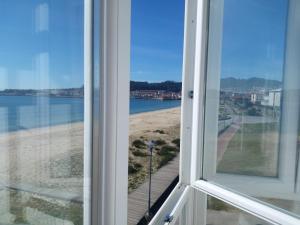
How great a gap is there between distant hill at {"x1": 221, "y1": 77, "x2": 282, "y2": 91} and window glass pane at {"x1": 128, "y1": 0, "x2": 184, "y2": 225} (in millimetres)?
446

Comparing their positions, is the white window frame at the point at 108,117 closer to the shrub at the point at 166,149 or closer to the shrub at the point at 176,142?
the shrub at the point at 166,149

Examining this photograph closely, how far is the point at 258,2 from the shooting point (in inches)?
60.0

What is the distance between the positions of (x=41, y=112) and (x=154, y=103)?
41.7 inches

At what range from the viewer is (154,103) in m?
1.70

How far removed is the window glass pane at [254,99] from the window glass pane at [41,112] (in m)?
1.10

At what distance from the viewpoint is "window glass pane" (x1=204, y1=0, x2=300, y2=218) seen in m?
Answer: 1.46

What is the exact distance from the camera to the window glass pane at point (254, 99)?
1459mm

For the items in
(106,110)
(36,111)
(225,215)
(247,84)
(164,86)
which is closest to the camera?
(36,111)

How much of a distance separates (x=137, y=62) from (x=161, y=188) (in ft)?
3.05

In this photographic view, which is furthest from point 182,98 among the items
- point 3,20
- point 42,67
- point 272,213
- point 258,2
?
point 3,20

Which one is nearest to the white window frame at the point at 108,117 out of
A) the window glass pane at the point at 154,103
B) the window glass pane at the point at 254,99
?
the window glass pane at the point at 154,103

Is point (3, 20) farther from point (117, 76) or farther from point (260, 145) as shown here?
point (260, 145)

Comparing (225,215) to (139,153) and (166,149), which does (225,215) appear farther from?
(139,153)

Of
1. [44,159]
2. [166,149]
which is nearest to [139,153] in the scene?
[166,149]
